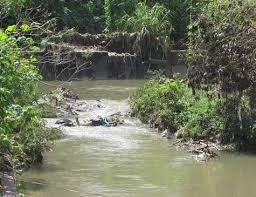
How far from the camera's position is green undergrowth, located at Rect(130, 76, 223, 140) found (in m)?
12.9

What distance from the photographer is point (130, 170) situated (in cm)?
1094

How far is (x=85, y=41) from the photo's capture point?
25656mm

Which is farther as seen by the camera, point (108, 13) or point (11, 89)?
point (108, 13)

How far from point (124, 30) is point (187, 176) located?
17214mm

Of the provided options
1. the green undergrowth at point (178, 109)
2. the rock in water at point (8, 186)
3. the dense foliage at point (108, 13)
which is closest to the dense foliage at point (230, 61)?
the green undergrowth at point (178, 109)

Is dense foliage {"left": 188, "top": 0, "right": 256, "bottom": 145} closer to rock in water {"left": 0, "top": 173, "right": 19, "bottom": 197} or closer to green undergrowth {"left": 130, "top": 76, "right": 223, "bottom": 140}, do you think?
green undergrowth {"left": 130, "top": 76, "right": 223, "bottom": 140}

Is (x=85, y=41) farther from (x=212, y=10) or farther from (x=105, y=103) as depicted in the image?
(x=212, y=10)

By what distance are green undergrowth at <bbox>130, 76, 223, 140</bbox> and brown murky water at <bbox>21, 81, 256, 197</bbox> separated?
22.5 inches

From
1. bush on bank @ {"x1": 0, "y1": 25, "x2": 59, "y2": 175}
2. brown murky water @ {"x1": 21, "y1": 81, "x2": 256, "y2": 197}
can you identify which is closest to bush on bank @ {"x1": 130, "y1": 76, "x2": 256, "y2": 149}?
brown murky water @ {"x1": 21, "y1": 81, "x2": 256, "y2": 197}

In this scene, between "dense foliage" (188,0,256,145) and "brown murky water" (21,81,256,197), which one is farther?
"dense foliage" (188,0,256,145)

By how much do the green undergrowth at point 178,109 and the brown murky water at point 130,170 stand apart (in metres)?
0.57

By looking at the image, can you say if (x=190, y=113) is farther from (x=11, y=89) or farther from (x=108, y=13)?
(x=108, y=13)

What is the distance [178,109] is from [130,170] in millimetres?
3807

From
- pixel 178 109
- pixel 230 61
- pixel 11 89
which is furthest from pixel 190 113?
pixel 11 89
